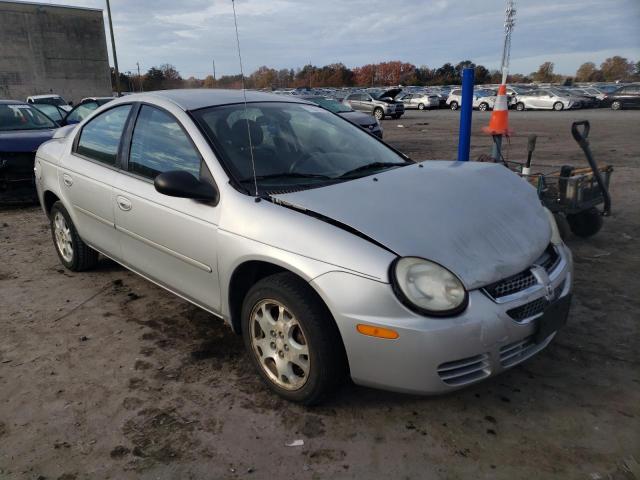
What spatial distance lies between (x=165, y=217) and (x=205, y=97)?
0.94 m

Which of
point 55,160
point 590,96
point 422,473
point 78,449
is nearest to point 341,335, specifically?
point 422,473

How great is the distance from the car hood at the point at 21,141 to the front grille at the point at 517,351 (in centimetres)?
724

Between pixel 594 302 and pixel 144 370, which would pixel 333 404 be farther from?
pixel 594 302

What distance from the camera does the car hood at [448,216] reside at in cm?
231

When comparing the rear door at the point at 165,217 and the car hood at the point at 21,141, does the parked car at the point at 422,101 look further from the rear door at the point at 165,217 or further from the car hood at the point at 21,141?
the rear door at the point at 165,217

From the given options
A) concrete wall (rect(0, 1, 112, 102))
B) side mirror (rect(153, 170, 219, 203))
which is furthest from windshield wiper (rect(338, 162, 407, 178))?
concrete wall (rect(0, 1, 112, 102))

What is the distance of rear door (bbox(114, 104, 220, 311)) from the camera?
294cm

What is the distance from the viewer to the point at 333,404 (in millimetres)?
2672

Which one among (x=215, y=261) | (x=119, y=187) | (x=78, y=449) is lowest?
(x=78, y=449)

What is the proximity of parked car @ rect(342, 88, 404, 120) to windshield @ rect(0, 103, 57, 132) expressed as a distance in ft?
65.2

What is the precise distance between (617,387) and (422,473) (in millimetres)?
1312

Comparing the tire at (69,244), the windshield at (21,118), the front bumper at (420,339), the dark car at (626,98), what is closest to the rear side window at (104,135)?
the tire at (69,244)

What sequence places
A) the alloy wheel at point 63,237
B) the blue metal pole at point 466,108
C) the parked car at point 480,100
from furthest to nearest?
the parked car at point 480,100, the blue metal pole at point 466,108, the alloy wheel at point 63,237

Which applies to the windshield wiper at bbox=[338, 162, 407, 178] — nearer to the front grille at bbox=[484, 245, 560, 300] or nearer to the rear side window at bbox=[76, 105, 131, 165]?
the front grille at bbox=[484, 245, 560, 300]
